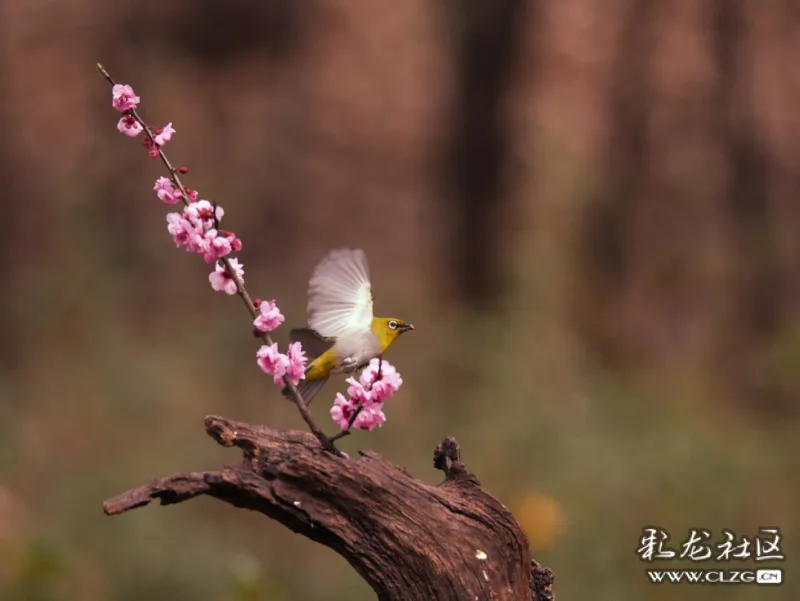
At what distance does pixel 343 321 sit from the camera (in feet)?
5.42

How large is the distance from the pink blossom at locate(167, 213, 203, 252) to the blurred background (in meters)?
1.67

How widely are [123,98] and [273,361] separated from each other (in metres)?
0.49

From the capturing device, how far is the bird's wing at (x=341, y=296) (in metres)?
1.62

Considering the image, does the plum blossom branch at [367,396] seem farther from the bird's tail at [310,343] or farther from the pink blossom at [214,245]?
the pink blossom at [214,245]

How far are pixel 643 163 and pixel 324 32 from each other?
3.42 metres

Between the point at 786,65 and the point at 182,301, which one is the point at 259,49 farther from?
the point at 786,65

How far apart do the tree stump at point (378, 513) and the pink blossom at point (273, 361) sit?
0.15m

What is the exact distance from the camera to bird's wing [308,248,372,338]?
162 centimetres

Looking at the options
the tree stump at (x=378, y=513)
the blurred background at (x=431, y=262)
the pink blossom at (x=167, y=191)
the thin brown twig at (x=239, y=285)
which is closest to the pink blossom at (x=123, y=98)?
the thin brown twig at (x=239, y=285)

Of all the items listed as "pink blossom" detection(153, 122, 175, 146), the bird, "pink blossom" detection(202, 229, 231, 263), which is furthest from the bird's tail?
"pink blossom" detection(153, 122, 175, 146)

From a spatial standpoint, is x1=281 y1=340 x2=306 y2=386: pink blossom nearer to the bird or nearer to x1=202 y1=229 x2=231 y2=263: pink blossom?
the bird

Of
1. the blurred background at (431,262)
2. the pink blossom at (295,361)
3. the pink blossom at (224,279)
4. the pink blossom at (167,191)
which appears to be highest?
the blurred background at (431,262)

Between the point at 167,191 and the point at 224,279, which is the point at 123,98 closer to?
the point at 167,191

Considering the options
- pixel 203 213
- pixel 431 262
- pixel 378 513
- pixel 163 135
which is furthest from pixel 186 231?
pixel 431 262
